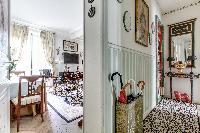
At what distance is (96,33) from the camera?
1.95m

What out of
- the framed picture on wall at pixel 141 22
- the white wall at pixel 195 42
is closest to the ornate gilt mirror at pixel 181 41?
the white wall at pixel 195 42

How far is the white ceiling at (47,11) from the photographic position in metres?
5.07

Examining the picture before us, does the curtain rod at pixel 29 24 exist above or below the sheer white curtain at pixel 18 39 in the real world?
above

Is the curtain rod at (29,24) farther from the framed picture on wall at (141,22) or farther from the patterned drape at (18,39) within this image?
the framed picture on wall at (141,22)

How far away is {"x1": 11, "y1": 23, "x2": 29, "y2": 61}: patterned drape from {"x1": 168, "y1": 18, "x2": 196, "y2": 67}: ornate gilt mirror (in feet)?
19.0

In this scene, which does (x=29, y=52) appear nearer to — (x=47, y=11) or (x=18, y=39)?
(x=18, y=39)

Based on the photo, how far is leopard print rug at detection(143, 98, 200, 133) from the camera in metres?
3.09

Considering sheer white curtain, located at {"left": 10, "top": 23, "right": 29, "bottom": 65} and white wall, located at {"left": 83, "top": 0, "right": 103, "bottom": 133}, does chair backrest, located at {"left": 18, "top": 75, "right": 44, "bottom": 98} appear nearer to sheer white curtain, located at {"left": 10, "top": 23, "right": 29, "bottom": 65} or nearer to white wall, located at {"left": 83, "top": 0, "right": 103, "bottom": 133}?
white wall, located at {"left": 83, "top": 0, "right": 103, "bottom": 133}

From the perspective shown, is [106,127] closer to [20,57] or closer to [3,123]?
[3,123]

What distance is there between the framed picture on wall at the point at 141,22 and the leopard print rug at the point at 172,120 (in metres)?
1.56

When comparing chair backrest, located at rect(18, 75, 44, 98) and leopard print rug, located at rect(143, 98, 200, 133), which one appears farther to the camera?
chair backrest, located at rect(18, 75, 44, 98)

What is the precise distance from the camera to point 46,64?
343 inches

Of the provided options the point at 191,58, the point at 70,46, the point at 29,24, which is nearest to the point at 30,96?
the point at 191,58

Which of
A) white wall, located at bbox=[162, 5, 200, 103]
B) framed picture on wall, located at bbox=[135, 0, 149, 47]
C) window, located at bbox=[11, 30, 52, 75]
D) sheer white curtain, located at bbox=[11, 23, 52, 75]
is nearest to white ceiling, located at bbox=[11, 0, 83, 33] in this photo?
sheer white curtain, located at bbox=[11, 23, 52, 75]
